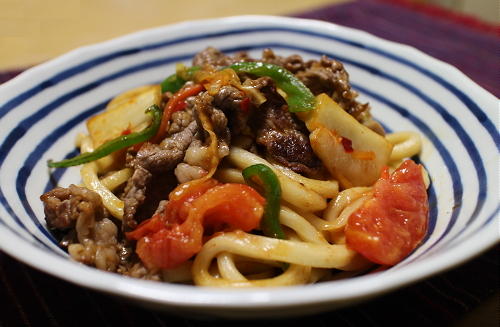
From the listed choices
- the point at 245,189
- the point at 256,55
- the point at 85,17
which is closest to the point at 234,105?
the point at 245,189

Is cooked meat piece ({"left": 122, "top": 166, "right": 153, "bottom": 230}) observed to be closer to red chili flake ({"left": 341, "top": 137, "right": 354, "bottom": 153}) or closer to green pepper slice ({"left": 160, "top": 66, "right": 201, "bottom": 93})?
green pepper slice ({"left": 160, "top": 66, "right": 201, "bottom": 93})

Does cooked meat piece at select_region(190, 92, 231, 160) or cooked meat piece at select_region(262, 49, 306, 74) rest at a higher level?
cooked meat piece at select_region(262, 49, 306, 74)

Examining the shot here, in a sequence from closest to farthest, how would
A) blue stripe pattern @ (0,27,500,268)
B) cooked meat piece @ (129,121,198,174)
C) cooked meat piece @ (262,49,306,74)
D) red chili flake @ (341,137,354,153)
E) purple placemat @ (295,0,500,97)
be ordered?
cooked meat piece @ (129,121,198,174), blue stripe pattern @ (0,27,500,268), red chili flake @ (341,137,354,153), cooked meat piece @ (262,49,306,74), purple placemat @ (295,0,500,97)

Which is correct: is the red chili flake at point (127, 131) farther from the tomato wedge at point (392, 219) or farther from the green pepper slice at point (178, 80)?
the tomato wedge at point (392, 219)

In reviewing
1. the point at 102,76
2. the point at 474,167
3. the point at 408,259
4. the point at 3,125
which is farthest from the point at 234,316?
the point at 102,76

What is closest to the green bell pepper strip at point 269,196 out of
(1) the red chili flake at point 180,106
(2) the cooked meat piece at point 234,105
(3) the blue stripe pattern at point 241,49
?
(2) the cooked meat piece at point 234,105

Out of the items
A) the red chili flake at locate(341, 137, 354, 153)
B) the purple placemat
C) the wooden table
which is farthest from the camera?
the wooden table

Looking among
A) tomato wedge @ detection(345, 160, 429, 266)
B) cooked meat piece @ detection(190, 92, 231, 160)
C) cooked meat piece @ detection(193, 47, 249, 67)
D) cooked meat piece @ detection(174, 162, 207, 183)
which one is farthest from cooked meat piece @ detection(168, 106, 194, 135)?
tomato wedge @ detection(345, 160, 429, 266)

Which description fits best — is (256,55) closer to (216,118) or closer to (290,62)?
(290,62)
